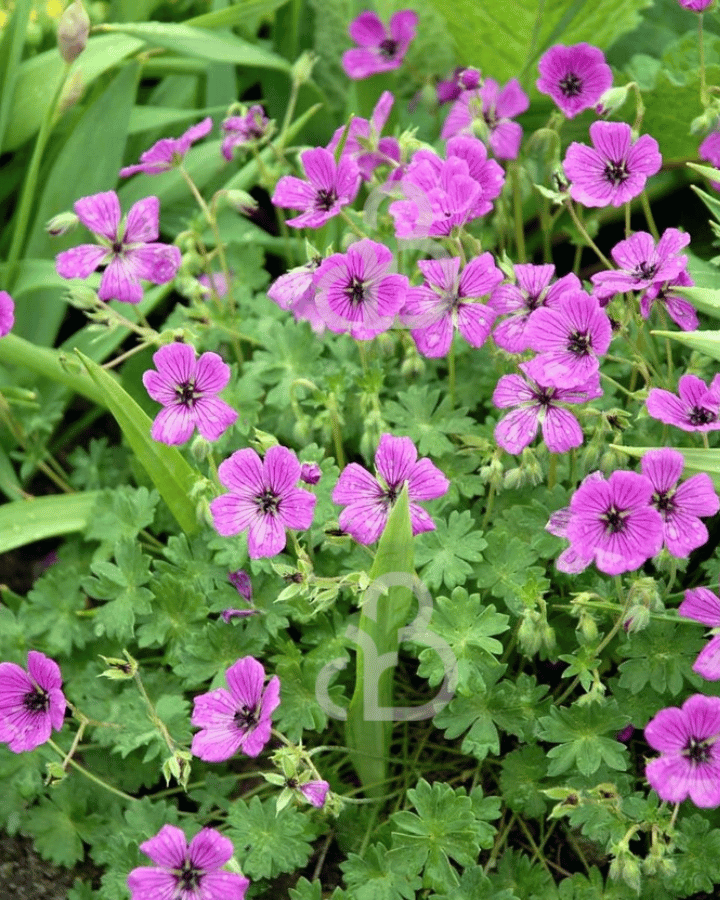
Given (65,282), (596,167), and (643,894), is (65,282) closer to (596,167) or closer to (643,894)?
(596,167)

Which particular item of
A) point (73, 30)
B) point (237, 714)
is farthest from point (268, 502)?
point (73, 30)

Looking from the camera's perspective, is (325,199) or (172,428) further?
(325,199)

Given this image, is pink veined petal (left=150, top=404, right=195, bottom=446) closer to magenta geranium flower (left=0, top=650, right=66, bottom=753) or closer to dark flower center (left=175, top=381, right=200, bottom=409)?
dark flower center (left=175, top=381, right=200, bottom=409)

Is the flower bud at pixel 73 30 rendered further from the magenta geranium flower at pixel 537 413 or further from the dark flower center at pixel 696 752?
the dark flower center at pixel 696 752

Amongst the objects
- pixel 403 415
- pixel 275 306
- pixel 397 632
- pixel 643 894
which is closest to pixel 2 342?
pixel 275 306

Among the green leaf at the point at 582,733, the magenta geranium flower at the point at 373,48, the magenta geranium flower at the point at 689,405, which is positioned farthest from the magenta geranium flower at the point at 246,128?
the green leaf at the point at 582,733

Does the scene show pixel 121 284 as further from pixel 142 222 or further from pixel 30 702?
pixel 30 702
